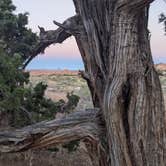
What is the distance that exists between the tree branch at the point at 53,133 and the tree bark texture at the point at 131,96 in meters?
0.23

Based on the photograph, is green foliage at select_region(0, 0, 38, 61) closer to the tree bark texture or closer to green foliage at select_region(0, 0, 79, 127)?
green foliage at select_region(0, 0, 79, 127)

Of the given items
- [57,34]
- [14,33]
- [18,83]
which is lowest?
[18,83]

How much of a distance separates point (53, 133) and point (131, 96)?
82 centimetres

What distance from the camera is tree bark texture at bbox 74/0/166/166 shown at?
166 inches

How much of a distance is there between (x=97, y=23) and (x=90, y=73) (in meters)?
0.47

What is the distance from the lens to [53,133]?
4523 millimetres

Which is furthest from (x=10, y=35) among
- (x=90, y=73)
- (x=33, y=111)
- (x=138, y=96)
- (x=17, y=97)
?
(x=138, y=96)

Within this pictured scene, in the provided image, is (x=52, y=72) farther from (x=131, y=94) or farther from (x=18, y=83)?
(x=131, y=94)

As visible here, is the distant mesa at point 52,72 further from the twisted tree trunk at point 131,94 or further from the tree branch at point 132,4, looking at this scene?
the tree branch at point 132,4

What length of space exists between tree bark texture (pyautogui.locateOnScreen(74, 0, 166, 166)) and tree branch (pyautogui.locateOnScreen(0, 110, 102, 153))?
228mm

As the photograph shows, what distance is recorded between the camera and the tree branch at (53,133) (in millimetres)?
4520

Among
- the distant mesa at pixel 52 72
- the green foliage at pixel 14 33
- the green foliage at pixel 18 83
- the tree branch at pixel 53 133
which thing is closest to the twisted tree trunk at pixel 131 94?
the tree branch at pixel 53 133

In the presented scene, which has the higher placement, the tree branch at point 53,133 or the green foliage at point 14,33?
the green foliage at point 14,33

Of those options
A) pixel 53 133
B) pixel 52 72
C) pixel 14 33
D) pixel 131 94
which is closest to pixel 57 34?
pixel 53 133
